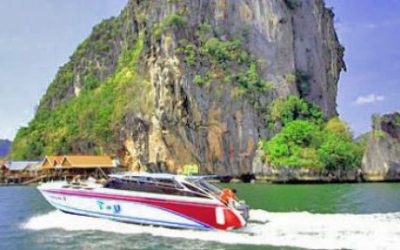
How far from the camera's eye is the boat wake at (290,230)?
67.0ft

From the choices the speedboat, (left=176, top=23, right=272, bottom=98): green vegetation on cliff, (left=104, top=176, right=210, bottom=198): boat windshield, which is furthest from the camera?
(left=176, top=23, right=272, bottom=98): green vegetation on cliff

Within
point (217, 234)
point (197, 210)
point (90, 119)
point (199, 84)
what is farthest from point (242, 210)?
point (90, 119)

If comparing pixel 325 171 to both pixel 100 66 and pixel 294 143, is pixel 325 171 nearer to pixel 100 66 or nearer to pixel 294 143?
pixel 294 143

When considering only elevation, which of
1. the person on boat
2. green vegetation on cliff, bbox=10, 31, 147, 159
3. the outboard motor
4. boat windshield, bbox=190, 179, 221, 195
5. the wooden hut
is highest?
green vegetation on cliff, bbox=10, 31, 147, 159

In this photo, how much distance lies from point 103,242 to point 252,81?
63.3 metres

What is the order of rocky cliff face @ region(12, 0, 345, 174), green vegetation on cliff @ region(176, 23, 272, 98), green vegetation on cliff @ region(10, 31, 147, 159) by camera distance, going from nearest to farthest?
1. rocky cliff face @ region(12, 0, 345, 174)
2. green vegetation on cliff @ region(176, 23, 272, 98)
3. green vegetation on cliff @ region(10, 31, 147, 159)

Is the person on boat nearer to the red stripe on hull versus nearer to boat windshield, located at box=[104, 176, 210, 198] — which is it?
the red stripe on hull

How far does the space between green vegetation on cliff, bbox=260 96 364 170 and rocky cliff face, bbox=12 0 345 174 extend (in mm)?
3206

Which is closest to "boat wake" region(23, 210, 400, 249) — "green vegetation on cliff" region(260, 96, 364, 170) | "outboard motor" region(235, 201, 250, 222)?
"outboard motor" region(235, 201, 250, 222)

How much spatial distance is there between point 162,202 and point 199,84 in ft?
186

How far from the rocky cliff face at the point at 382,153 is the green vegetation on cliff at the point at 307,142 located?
242cm

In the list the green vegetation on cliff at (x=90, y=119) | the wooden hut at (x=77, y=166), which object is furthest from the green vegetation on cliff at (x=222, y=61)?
the wooden hut at (x=77, y=166)

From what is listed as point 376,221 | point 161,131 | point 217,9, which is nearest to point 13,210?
point 376,221

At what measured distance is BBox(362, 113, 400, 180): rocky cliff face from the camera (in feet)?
234
